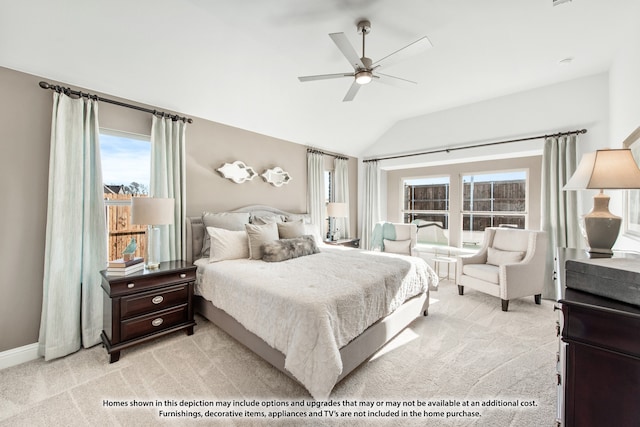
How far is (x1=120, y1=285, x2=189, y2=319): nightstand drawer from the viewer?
2245mm

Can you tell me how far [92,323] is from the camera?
2.45 m

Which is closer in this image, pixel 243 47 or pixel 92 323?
pixel 92 323

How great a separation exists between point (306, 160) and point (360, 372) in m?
3.57

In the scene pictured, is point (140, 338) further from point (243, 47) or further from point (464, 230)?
point (464, 230)

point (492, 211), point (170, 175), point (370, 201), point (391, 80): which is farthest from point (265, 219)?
point (492, 211)

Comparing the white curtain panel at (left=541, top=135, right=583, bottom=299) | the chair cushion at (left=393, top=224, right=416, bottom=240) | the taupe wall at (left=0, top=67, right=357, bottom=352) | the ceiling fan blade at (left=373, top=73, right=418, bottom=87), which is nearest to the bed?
the taupe wall at (left=0, top=67, right=357, bottom=352)

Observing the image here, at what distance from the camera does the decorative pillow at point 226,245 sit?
2.92 metres

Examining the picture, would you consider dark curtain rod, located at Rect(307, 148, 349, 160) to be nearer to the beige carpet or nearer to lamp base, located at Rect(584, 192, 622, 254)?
the beige carpet

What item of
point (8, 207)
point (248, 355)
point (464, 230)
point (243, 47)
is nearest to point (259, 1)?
point (243, 47)

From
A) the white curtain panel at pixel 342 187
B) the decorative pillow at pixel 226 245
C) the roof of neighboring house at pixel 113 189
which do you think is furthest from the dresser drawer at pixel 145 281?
the white curtain panel at pixel 342 187

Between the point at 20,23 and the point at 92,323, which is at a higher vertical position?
the point at 20,23

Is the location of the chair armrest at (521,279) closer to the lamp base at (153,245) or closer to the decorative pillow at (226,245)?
the decorative pillow at (226,245)

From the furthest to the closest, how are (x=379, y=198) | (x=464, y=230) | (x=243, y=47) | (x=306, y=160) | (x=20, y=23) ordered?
(x=379, y=198)
(x=464, y=230)
(x=306, y=160)
(x=243, y=47)
(x=20, y=23)

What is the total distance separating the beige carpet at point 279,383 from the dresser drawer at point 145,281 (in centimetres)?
58
